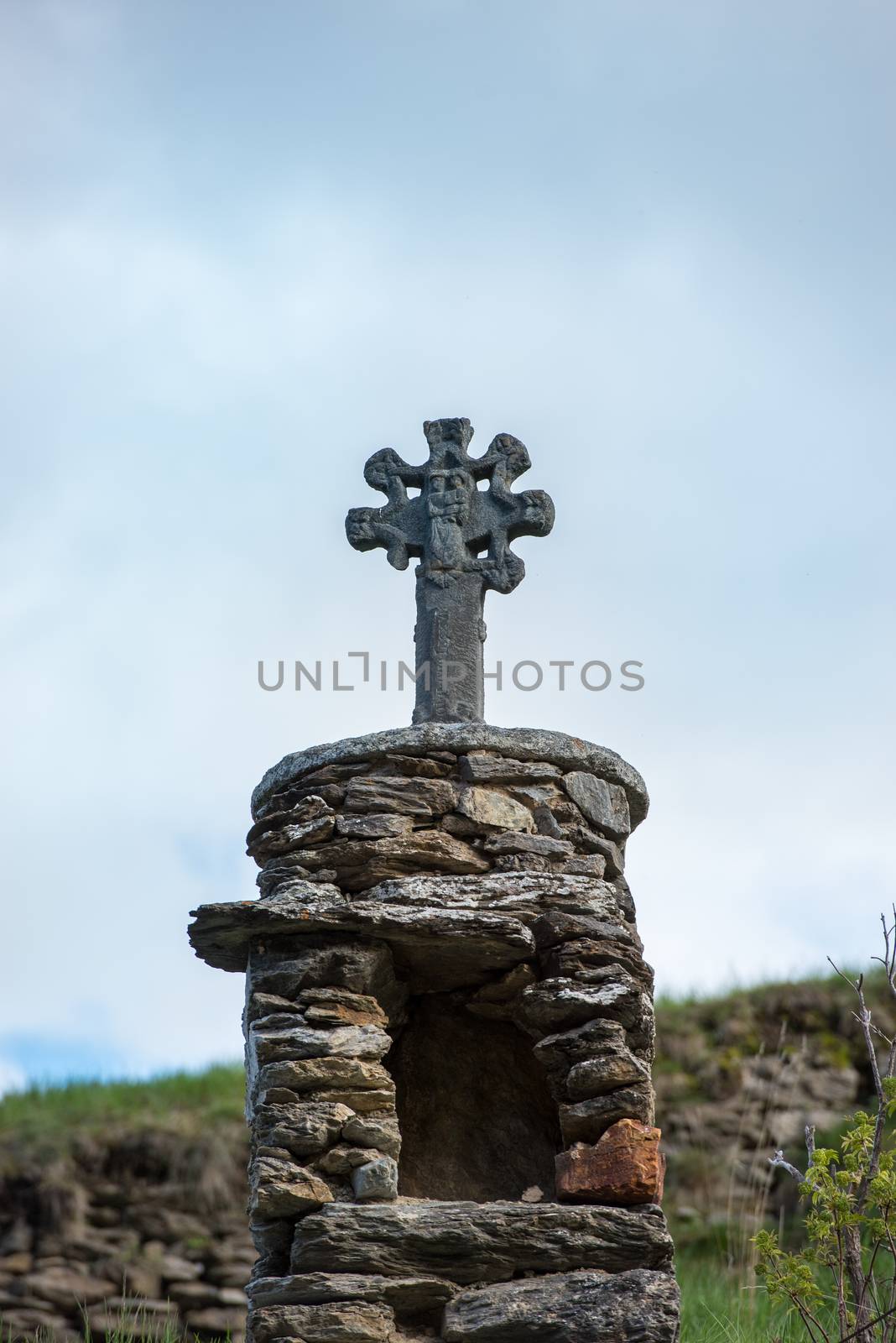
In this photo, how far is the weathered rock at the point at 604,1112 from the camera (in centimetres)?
434

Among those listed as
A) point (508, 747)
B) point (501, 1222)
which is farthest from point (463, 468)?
point (501, 1222)

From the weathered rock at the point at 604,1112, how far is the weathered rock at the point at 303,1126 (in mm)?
639

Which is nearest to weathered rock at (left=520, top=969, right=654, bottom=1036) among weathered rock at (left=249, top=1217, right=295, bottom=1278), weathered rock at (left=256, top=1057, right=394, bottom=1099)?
weathered rock at (left=256, top=1057, right=394, bottom=1099)

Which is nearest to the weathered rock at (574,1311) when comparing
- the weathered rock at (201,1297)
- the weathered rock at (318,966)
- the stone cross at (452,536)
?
the weathered rock at (318,966)

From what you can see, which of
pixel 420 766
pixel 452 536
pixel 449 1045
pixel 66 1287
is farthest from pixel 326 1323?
pixel 66 1287

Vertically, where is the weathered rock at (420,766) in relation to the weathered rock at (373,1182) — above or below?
above

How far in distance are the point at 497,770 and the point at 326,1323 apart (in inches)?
65.5

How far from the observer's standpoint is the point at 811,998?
39.7ft

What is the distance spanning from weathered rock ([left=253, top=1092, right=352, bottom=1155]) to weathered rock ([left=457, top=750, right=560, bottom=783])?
3.54ft

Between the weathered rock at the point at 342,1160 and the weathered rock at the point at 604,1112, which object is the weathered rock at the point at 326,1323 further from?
the weathered rock at the point at 604,1112

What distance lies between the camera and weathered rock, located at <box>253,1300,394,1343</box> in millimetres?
3959

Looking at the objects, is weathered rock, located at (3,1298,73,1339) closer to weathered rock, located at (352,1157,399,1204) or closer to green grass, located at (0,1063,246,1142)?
green grass, located at (0,1063,246,1142)

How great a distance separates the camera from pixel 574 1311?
13.0 ft

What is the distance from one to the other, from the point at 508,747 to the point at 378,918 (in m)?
0.71
